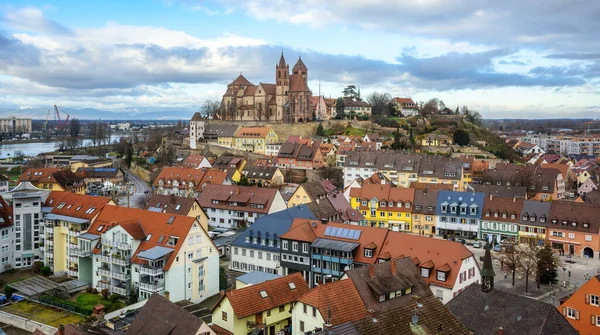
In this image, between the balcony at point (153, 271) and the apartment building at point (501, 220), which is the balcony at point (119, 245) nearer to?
the balcony at point (153, 271)

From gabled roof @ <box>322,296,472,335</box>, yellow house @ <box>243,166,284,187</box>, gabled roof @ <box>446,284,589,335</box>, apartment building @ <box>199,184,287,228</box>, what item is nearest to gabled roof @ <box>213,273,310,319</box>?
gabled roof @ <box>322,296,472,335</box>

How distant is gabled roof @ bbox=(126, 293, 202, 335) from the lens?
2198cm

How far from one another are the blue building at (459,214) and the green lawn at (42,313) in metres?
37.2

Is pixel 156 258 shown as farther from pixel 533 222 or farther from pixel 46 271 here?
pixel 533 222

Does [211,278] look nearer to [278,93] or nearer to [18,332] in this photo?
[18,332]

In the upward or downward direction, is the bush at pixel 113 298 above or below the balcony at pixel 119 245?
below

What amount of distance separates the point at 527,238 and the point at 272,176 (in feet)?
123

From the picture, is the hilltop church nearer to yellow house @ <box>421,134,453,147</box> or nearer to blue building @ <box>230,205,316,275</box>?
yellow house @ <box>421,134,453,147</box>

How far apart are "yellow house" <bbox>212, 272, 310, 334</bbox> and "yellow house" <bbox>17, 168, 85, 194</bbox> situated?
52.8 meters

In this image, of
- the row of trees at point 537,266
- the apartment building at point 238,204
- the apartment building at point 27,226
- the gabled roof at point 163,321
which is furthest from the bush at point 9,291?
the row of trees at point 537,266

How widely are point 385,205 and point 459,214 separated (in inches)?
318

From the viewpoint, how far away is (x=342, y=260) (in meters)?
35.5

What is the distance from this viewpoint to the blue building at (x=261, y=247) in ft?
131

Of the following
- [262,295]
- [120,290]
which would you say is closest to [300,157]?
[120,290]
